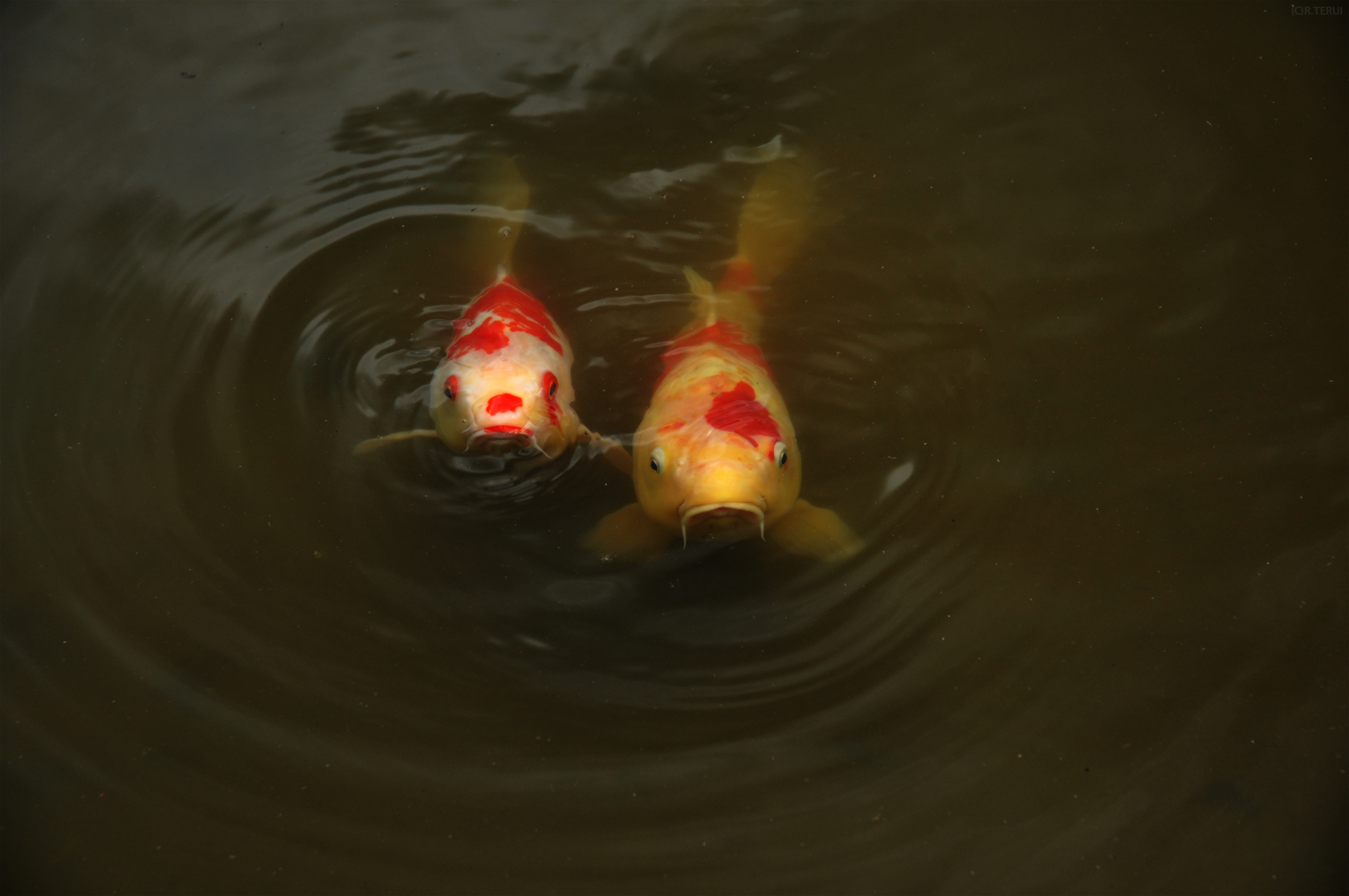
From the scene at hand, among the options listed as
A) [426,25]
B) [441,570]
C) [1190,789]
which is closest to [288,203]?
[426,25]

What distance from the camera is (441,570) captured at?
2.93 meters

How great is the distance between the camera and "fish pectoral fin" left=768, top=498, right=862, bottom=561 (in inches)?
114

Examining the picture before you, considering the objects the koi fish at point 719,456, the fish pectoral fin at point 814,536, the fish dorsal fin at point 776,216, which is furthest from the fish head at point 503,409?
the fish dorsal fin at point 776,216

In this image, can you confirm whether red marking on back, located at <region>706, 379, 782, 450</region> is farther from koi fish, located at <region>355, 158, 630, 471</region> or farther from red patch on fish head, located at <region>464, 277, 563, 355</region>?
red patch on fish head, located at <region>464, 277, 563, 355</region>

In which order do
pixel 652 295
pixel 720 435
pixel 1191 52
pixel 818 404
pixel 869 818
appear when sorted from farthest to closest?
pixel 1191 52 < pixel 652 295 < pixel 818 404 < pixel 720 435 < pixel 869 818

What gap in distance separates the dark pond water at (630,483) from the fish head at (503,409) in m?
0.17

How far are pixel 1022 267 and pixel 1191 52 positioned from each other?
61.6 inches

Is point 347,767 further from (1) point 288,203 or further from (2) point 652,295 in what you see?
(1) point 288,203

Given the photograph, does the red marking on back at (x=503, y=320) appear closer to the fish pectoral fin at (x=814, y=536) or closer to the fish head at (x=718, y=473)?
the fish head at (x=718, y=473)

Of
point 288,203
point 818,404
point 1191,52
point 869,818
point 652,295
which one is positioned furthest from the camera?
point 1191,52

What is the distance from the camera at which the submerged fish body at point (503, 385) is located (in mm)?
2934

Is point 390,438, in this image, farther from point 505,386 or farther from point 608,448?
point 608,448

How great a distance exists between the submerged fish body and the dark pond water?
16 cm

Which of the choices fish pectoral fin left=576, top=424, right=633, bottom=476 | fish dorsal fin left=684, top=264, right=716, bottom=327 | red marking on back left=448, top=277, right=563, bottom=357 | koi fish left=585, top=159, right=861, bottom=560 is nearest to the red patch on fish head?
red marking on back left=448, top=277, right=563, bottom=357
